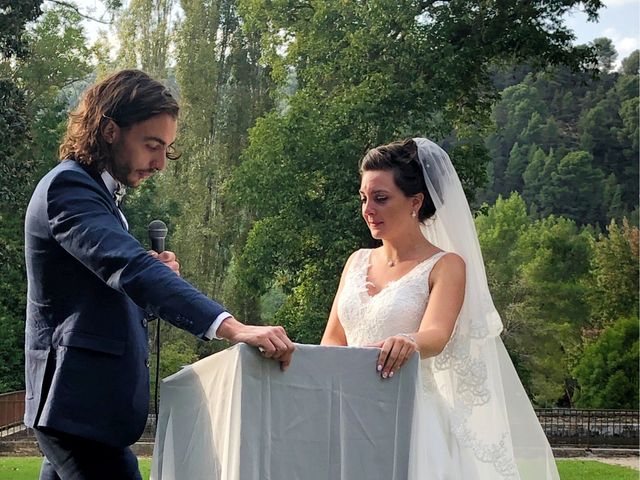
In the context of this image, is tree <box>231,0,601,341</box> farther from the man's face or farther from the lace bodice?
the man's face

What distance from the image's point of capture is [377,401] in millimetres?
1794

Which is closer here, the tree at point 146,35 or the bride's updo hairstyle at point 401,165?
the bride's updo hairstyle at point 401,165

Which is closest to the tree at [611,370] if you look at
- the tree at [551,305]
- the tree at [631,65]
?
the tree at [551,305]

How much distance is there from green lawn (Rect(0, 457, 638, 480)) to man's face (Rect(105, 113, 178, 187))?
7.36 metres

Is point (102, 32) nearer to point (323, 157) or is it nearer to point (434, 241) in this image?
point (323, 157)

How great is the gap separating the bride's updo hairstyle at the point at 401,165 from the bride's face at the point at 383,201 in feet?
0.04

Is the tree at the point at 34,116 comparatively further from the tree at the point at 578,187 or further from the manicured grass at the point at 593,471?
the tree at the point at 578,187

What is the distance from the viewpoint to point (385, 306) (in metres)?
2.36

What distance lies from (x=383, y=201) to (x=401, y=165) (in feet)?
0.33

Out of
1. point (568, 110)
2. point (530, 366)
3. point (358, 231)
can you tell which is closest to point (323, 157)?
point (358, 231)

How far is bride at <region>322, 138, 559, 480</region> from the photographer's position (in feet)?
7.30

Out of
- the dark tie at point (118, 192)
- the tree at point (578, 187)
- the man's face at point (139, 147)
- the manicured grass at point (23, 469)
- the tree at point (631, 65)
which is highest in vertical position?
the tree at point (631, 65)

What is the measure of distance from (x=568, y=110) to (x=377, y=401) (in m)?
21.6

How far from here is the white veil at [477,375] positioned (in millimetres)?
2273
